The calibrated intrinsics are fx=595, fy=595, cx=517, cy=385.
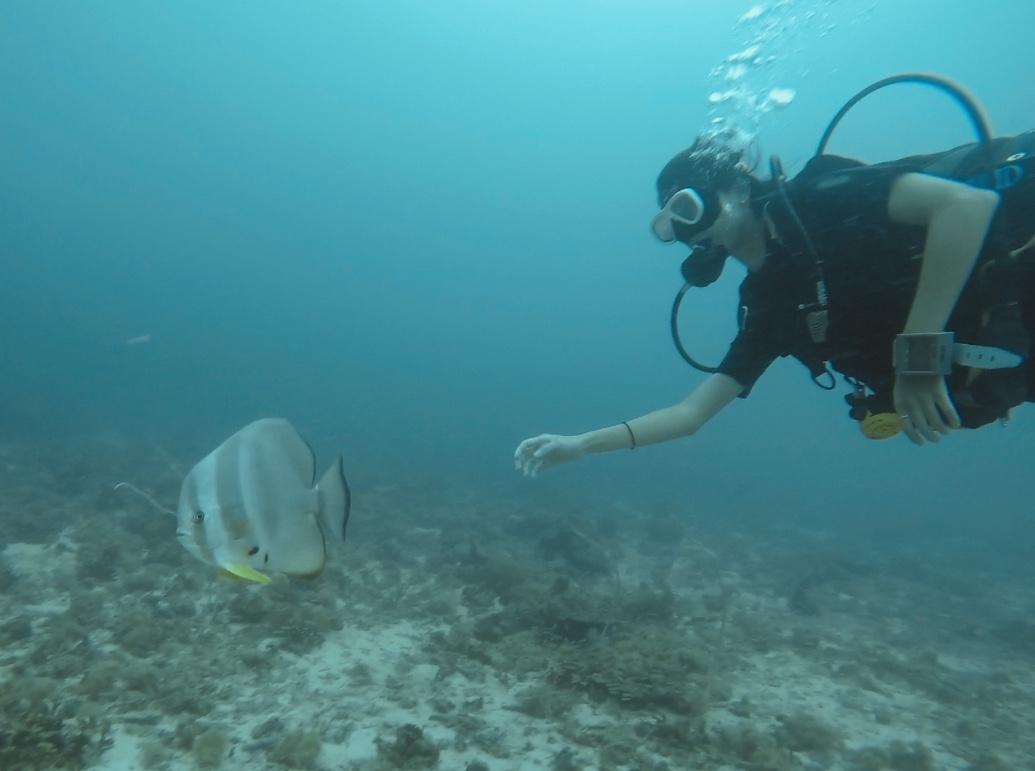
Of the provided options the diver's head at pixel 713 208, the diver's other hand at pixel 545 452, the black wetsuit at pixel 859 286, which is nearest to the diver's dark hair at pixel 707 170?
the diver's head at pixel 713 208

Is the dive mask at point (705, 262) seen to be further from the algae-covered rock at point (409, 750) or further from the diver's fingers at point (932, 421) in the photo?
the algae-covered rock at point (409, 750)

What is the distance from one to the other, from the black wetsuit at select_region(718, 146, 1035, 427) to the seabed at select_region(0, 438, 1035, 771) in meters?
3.78

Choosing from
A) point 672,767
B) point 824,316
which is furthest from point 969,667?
point 824,316

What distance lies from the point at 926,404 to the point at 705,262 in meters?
1.25

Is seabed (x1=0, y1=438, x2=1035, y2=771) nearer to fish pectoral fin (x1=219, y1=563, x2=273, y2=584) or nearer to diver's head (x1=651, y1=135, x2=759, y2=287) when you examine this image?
fish pectoral fin (x1=219, y1=563, x2=273, y2=584)

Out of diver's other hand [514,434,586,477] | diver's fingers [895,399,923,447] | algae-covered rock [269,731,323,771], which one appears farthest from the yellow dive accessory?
algae-covered rock [269,731,323,771]

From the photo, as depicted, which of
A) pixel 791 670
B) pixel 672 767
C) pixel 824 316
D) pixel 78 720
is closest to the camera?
pixel 824 316

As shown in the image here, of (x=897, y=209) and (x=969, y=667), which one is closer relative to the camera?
(x=897, y=209)

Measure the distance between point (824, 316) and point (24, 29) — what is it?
281 feet

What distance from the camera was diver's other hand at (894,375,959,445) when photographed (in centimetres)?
210

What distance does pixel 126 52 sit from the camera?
75188mm

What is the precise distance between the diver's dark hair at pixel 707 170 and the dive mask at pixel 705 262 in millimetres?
280

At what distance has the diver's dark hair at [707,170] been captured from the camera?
293 cm

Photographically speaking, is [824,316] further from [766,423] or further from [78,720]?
[766,423]
